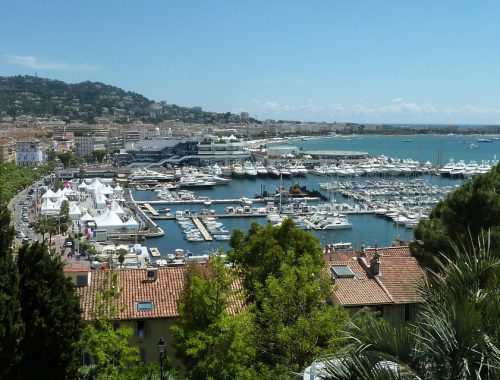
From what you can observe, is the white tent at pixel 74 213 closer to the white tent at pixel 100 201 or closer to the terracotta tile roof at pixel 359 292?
the white tent at pixel 100 201

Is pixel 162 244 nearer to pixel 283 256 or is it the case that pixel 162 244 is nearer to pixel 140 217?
pixel 140 217

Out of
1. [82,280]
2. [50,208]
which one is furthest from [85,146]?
[82,280]

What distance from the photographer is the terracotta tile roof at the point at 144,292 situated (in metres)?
10.5

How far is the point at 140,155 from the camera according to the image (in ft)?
285

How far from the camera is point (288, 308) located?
25.8ft

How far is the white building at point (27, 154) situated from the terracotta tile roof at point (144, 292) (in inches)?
2842

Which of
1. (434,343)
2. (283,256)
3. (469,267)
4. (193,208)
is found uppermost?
(469,267)

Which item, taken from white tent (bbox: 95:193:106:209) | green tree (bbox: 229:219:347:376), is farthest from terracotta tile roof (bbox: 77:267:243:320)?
white tent (bbox: 95:193:106:209)

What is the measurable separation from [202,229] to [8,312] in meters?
32.1

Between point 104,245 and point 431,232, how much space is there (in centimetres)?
2385

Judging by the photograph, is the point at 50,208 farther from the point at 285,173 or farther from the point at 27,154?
the point at 27,154

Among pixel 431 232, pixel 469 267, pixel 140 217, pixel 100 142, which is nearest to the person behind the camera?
pixel 469 267

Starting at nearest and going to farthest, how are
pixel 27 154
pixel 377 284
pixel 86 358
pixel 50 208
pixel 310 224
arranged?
pixel 86 358, pixel 377 284, pixel 50 208, pixel 310 224, pixel 27 154

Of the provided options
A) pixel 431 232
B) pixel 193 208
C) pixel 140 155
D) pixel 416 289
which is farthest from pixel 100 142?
pixel 416 289
